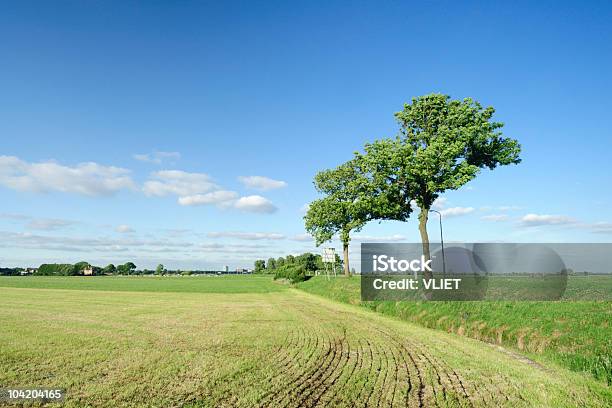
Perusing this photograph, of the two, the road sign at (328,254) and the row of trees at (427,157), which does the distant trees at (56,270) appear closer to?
the road sign at (328,254)

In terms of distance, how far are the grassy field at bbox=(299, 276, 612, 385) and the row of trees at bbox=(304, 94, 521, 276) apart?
946 centimetres

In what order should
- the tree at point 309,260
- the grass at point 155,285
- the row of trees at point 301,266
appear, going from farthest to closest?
the tree at point 309,260
the row of trees at point 301,266
the grass at point 155,285

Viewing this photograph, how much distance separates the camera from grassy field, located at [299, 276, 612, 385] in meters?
12.7

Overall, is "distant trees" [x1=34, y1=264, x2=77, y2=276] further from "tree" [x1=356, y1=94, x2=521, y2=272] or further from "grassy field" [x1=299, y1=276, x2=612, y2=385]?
"grassy field" [x1=299, y1=276, x2=612, y2=385]

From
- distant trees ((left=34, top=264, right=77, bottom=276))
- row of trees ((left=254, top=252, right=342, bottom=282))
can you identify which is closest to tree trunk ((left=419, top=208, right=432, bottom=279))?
row of trees ((left=254, top=252, right=342, bottom=282))

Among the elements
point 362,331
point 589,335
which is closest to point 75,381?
point 362,331

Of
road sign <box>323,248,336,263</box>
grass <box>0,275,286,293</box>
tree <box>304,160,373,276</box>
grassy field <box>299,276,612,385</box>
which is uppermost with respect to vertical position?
tree <box>304,160,373,276</box>

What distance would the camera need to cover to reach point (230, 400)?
333 inches

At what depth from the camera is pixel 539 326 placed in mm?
15898

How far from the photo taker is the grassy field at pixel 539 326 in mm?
12742

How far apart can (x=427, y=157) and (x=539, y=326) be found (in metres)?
15.4

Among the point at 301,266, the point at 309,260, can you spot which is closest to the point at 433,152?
the point at 301,266

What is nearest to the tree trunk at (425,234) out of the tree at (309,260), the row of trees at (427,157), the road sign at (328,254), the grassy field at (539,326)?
the row of trees at (427,157)

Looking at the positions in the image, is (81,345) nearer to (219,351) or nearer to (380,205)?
(219,351)
